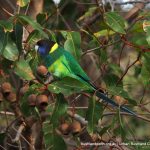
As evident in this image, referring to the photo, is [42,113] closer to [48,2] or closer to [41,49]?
[41,49]

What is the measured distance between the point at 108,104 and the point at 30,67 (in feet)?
1.23

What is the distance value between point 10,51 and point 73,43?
306 mm

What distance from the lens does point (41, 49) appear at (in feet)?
6.20

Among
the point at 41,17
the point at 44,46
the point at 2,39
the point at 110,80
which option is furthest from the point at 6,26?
the point at 110,80

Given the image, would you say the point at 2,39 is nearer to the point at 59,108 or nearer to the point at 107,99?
the point at 59,108

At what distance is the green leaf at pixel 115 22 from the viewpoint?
1760 mm

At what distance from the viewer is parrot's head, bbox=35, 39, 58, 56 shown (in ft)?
6.15

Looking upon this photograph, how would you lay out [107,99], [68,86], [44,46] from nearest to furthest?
[68,86] < [107,99] < [44,46]

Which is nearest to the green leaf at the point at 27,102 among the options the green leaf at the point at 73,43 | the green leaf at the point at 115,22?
the green leaf at the point at 73,43

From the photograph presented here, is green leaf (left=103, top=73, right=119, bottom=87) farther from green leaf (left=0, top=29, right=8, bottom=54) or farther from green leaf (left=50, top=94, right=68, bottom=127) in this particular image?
green leaf (left=0, top=29, right=8, bottom=54)

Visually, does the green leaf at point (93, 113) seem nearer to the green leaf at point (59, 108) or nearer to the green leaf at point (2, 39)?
the green leaf at point (59, 108)

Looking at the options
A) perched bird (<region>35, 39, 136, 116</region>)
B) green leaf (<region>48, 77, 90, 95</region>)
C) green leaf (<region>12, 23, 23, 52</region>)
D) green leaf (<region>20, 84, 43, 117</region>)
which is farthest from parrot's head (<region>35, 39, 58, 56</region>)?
green leaf (<region>48, 77, 90, 95</region>)

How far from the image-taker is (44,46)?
1.90 meters

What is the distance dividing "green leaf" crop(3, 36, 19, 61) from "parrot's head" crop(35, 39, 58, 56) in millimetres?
165
